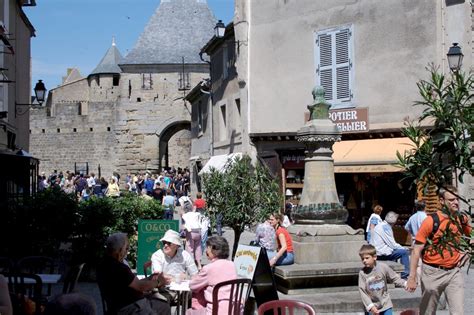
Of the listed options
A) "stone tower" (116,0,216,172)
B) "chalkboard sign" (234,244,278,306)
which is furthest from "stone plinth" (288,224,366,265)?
"stone tower" (116,0,216,172)

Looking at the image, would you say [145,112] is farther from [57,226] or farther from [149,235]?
[149,235]

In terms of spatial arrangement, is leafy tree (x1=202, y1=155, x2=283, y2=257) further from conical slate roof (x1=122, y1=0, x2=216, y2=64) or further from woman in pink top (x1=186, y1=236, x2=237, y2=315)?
conical slate roof (x1=122, y1=0, x2=216, y2=64)

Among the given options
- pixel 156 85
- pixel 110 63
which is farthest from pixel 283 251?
pixel 110 63

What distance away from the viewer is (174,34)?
139ft

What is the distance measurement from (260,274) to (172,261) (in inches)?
37.5

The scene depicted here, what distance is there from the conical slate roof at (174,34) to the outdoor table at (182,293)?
34060 mm

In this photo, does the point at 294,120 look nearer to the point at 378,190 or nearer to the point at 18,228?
the point at 378,190

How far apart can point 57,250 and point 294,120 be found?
9.37 m

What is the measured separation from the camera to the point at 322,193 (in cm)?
978

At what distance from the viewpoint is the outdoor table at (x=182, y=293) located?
682 cm

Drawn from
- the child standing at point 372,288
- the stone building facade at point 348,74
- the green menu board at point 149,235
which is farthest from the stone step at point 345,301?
the stone building facade at point 348,74

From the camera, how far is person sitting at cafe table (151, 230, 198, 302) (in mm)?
7266

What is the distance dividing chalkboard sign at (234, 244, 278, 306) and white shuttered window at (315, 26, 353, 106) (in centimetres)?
1109

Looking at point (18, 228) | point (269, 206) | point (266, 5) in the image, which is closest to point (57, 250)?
point (18, 228)
